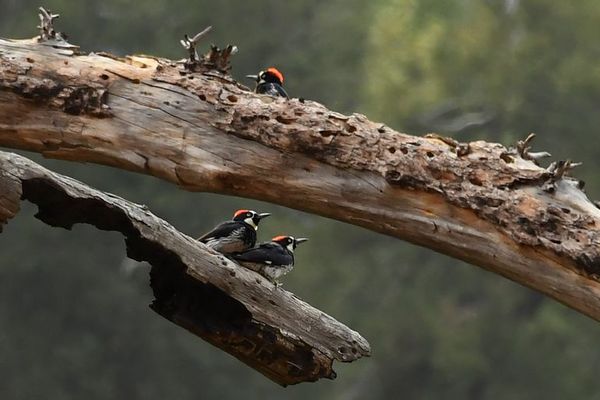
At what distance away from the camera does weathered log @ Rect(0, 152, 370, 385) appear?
24.2ft

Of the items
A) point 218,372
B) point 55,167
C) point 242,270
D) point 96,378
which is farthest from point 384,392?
point 242,270

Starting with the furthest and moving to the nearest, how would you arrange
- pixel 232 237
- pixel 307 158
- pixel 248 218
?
pixel 248 218 → pixel 232 237 → pixel 307 158

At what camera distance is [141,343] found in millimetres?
28859

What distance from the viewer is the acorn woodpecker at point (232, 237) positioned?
855 cm

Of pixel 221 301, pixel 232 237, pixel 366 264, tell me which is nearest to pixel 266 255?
pixel 232 237

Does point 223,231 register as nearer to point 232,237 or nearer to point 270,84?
point 232,237

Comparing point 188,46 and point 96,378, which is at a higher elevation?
point 188,46

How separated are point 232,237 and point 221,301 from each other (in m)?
0.98

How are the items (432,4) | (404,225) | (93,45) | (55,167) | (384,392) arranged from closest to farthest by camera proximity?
(404,225) → (55,167) → (93,45) → (384,392) → (432,4)

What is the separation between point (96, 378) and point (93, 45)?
5.52m

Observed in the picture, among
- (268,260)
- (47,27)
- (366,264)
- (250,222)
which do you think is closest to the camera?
(47,27)

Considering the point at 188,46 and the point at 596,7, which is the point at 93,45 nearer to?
the point at 596,7

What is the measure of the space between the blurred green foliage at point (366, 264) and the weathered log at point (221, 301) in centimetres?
2014

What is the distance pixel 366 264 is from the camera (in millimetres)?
31656
